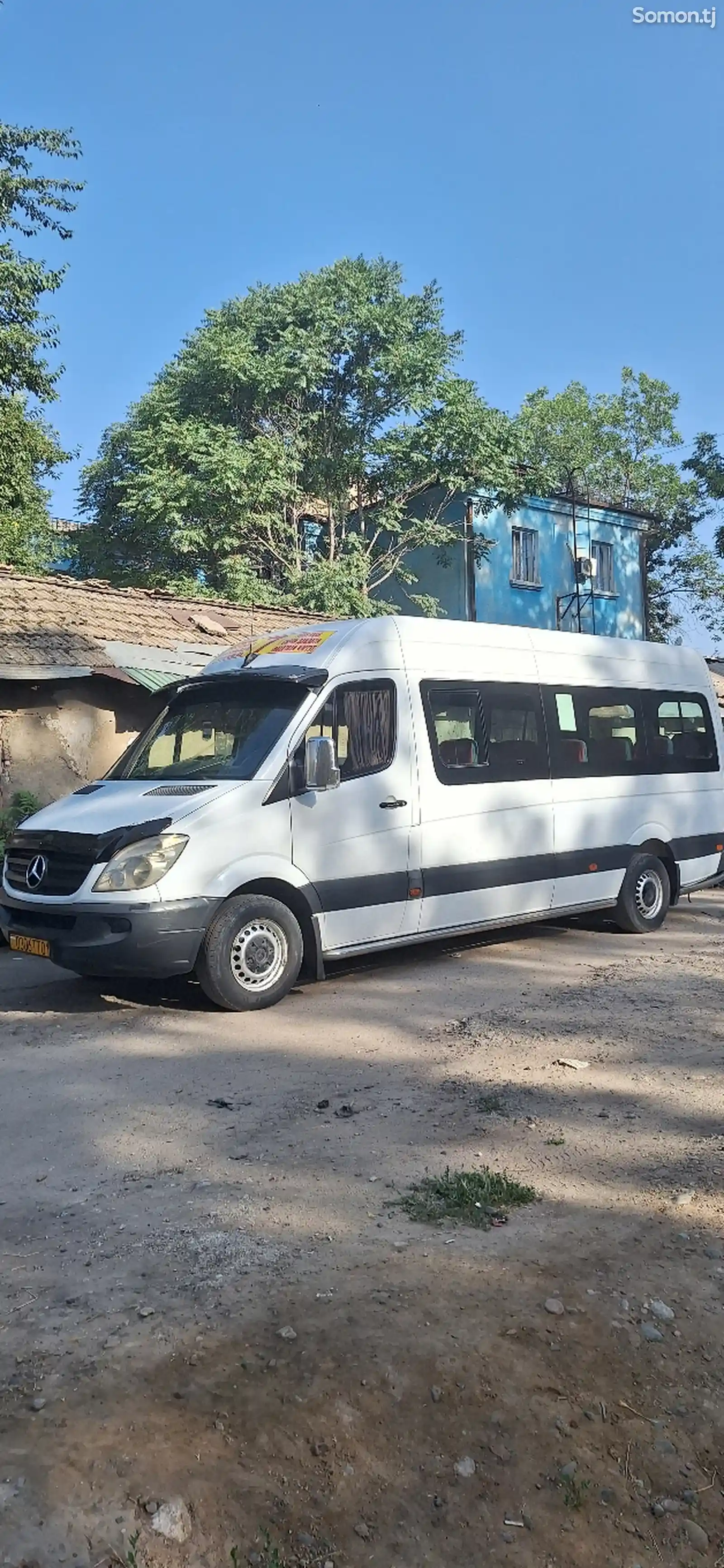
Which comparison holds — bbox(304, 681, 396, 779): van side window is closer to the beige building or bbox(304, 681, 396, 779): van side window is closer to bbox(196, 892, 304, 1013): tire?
bbox(196, 892, 304, 1013): tire

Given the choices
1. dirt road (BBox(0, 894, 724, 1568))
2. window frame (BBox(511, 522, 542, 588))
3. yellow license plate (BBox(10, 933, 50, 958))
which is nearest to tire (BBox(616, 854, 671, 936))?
dirt road (BBox(0, 894, 724, 1568))

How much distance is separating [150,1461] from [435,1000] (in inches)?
187

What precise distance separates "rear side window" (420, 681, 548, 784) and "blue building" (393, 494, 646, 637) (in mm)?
15879

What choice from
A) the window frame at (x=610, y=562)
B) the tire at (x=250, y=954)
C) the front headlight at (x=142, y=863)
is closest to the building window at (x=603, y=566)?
the window frame at (x=610, y=562)

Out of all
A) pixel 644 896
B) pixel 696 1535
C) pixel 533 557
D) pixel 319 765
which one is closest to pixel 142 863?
pixel 319 765

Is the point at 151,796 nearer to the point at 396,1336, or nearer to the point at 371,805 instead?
the point at 371,805

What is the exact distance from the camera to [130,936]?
639 cm

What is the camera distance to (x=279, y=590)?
22547 mm

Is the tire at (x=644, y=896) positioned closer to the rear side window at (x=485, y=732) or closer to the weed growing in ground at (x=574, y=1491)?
the rear side window at (x=485, y=732)

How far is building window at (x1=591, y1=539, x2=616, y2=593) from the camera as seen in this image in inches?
1163

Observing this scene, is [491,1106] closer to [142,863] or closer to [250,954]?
[250,954]

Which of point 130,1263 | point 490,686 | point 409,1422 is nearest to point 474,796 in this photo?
point 490,686

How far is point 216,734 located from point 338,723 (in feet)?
2.73

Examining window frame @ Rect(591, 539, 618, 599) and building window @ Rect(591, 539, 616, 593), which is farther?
building window @ Rect(591, 539, 616, 593)
